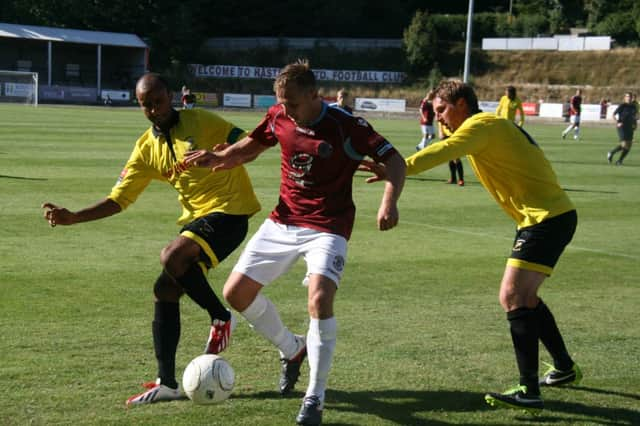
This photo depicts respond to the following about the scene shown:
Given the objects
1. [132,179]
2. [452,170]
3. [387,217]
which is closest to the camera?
[387,217]

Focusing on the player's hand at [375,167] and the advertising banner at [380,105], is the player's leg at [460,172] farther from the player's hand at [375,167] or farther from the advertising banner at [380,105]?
the advertising banner at [380,105]

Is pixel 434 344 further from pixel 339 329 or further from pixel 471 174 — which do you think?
pixel 471 174

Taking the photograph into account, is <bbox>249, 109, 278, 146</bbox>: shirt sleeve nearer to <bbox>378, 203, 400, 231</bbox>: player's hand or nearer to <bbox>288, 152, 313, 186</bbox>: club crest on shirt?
<bbox>288, 152, 313, 186</bbox>: club crest on shirt

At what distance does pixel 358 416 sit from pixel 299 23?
303 feet

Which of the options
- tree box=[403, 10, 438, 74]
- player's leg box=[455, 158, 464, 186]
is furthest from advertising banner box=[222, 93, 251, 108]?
player's leg box=[455, 158, 464, 186]

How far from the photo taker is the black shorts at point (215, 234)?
19.1ft

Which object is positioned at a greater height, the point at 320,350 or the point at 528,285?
the point at 528,285

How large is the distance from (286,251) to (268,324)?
0.62m

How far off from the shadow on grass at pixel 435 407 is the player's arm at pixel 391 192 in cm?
117

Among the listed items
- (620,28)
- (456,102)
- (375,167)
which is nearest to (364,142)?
(375,167)

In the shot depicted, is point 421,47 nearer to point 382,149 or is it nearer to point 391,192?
point 382,149

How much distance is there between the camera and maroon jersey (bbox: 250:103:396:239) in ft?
17.9

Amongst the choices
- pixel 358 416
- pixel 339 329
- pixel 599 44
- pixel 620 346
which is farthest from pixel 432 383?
pixel 599 44

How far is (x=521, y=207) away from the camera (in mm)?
5816
